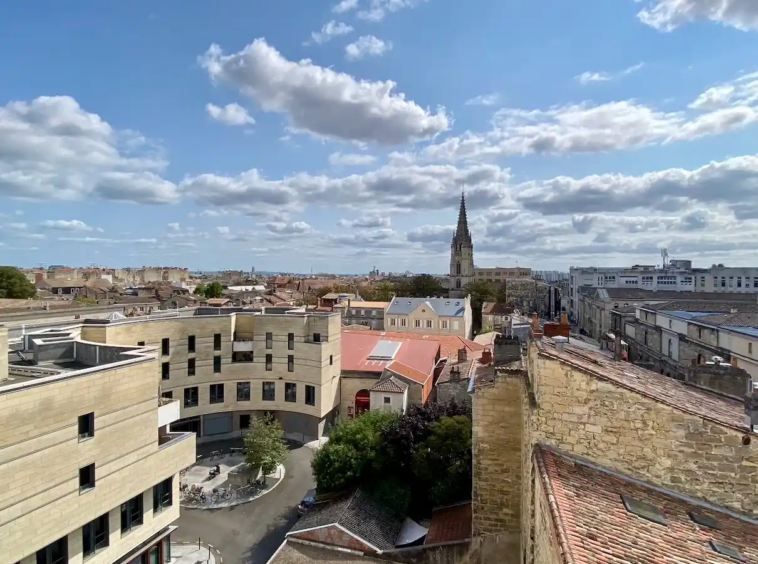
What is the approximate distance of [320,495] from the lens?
74.6 ft

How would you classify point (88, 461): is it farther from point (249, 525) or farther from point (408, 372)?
point (408, 372)

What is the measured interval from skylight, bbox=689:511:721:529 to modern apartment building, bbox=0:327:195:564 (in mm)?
16574

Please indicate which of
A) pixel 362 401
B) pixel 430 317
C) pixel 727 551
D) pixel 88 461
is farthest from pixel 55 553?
pixel 430 317

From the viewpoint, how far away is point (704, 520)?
7.56 meters

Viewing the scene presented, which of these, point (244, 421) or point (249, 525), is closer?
point (249, 525)

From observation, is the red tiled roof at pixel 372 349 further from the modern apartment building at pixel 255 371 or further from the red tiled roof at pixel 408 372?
the modern apartment building at pixel 255 371

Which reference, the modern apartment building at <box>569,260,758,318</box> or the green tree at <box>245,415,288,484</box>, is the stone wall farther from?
the modern apartment building at <box>569,260,758,318</box>

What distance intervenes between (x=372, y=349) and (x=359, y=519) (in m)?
23.1

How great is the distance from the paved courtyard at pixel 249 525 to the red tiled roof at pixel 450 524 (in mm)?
7647

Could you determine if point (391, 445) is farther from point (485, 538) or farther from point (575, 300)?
point (575, 300)

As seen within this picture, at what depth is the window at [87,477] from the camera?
1520 cm

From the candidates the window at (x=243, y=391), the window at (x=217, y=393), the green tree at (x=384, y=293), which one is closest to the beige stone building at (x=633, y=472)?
the window at (x=243, y=391)

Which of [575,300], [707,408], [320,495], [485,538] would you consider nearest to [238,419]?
[320,495]

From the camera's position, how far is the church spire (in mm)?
119188
